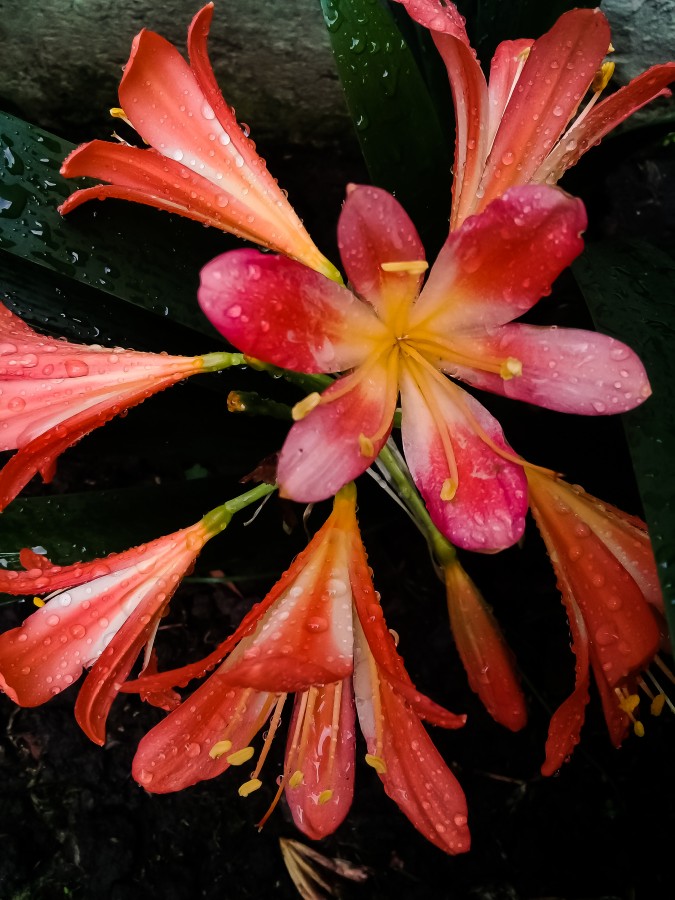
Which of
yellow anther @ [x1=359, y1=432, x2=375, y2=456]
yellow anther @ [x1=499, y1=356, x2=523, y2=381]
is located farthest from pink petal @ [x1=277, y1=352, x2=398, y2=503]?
yellow anther @ [x1=499, y1=356, x2=523, y2=381]

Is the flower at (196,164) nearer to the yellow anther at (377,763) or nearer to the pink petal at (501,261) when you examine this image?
the pink petal at (501,261)

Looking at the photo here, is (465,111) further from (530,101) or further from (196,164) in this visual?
A: (196,164)

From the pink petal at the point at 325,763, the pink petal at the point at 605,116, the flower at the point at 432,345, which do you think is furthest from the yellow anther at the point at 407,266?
the pink petal at the point at 325,763

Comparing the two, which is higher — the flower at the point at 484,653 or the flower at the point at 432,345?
the flower at the point at 432,345

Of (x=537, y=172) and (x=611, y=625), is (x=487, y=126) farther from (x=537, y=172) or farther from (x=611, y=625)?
(x=611, y=625)

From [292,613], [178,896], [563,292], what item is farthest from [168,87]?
[178,896]

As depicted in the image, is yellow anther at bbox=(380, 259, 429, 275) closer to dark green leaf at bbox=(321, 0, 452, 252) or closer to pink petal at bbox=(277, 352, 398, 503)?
pink petal at bbox=(277, 352, 398, 503)
